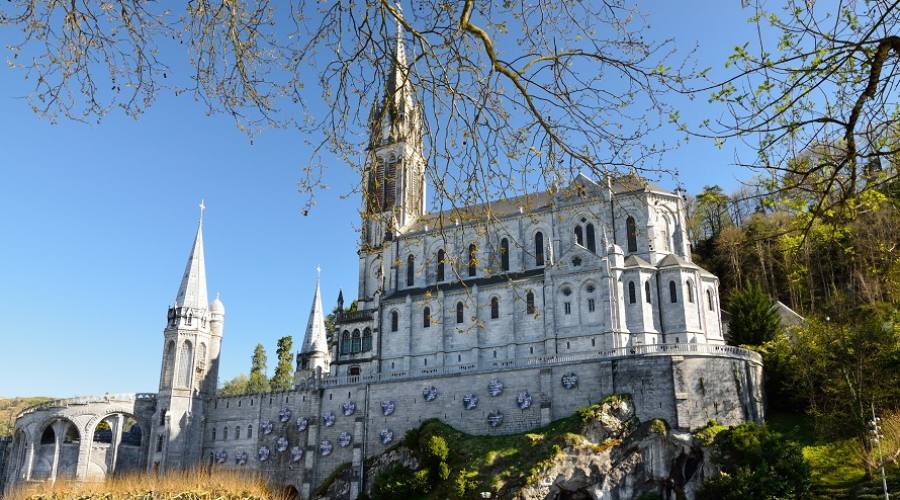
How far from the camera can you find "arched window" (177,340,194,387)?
55.5 m

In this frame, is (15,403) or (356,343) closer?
(356,343)

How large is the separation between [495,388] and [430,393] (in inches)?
172

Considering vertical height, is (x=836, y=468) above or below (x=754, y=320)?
below

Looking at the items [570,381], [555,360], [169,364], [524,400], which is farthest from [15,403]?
[570,381]

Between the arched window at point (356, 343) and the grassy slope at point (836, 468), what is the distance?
94.1 feet

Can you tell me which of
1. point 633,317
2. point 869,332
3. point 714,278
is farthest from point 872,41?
point 714,278

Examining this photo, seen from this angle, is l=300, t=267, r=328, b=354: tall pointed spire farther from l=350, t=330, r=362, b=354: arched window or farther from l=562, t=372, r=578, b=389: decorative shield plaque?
l=562, t=372, r=578, b=389: decorative shield plaque

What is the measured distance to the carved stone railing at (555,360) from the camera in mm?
39688

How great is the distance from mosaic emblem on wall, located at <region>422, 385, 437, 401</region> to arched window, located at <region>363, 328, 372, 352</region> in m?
10.4

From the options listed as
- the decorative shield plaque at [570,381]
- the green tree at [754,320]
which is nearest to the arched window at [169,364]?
the decorative shield plaque at [570,381]

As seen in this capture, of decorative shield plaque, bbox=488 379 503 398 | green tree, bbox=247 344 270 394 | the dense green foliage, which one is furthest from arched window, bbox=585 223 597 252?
green tree, bbox=247 344 270 394

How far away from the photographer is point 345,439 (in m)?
47.3

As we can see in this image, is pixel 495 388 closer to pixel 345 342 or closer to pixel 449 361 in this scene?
pixel 449 361

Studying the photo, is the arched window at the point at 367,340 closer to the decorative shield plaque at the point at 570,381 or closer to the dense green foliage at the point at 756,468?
the decorative shield plaque at the point at 570,381
